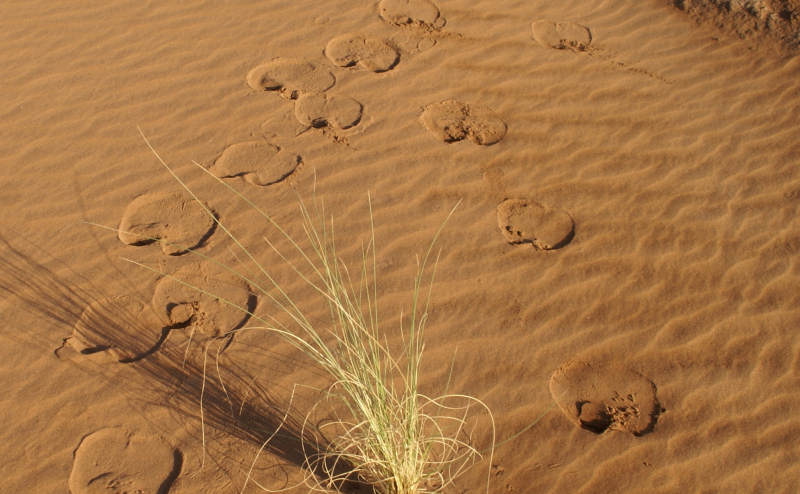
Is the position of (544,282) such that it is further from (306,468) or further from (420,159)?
(306,468)

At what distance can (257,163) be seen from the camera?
12.5 feet

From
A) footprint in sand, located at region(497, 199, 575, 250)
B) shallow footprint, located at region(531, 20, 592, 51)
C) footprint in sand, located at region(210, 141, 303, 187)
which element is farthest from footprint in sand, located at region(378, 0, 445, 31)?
footprint in sand, located at region(497, 199, 575, 250)

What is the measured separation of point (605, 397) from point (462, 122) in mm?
1917

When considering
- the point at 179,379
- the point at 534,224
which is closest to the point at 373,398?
the point at 179,379

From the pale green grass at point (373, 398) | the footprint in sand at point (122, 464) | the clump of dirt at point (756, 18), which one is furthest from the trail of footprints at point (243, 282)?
the clump of dirt at point (756, 18)

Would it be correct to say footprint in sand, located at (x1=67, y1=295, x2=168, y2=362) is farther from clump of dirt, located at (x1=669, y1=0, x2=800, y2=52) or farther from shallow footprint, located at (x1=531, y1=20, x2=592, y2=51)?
clump of dirt, located at (x1=669, y1=0, x2=800, y2=52)

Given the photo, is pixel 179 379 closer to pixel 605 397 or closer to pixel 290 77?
pixel 605 397

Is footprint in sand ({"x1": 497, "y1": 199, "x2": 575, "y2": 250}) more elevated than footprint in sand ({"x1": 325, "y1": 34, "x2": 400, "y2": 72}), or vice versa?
footprint in sand ({"x1": 325, "y1": 34, "x2": 400, "y2": 72})

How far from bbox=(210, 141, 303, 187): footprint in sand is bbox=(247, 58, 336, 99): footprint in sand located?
52 centimetres

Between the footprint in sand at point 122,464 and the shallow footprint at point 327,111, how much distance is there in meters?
2.10

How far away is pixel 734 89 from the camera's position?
4562mm

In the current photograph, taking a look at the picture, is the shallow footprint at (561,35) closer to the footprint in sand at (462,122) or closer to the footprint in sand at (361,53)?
the footprint in sand at (462,122)

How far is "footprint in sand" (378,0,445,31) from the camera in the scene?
484 cm

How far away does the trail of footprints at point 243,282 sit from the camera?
2.70 m
